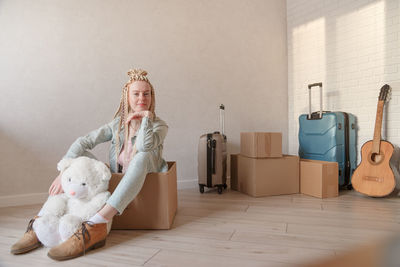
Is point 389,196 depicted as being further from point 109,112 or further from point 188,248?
point 109,112

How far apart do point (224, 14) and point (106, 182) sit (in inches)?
88.8

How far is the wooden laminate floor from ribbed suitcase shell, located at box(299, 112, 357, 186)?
0.40 meters

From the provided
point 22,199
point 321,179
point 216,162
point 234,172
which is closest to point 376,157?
point 321,179

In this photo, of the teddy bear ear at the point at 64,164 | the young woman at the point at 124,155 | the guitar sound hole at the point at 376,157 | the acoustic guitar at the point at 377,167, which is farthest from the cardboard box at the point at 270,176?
the teddy bear ear at the point at 64,164

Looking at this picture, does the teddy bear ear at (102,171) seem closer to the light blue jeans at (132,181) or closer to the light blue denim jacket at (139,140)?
the light blue jeans at (132,181)

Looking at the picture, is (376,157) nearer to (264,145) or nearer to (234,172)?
(264,145)

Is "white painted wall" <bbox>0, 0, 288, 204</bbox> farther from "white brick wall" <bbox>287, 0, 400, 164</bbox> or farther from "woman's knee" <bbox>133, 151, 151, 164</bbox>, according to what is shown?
"woman's knee" <bbox>133, 151, 151, 164</bbox>

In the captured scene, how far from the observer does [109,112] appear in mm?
2609

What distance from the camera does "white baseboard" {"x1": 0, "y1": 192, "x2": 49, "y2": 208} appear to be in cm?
228

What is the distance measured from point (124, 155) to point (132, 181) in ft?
1.01

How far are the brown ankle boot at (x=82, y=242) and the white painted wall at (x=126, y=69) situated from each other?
1266 mm

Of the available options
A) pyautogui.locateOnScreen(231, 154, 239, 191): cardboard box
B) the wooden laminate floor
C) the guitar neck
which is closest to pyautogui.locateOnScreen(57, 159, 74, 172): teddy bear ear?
the wooden laminate floor

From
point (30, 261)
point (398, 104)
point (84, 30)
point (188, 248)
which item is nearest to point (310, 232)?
point (188, 248)

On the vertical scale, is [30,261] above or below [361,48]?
below
